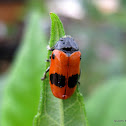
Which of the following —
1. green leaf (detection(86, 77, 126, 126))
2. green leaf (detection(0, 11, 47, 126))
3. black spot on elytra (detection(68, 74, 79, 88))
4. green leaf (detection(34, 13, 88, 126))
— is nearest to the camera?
green leaf (detection(34, 13, 88, 126))

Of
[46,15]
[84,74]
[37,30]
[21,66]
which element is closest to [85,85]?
[84,74]

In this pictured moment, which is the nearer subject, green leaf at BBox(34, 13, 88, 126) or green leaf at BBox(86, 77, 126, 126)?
green leaf at BBox(34, 13, 88, 126)

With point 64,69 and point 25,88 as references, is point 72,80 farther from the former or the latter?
point 25,88

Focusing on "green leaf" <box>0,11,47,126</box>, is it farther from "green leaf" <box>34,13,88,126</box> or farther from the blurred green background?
"green leaf" <box>34,13,88,126</box>

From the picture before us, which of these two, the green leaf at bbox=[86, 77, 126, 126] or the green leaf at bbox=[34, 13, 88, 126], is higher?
the green leaf at bbox=[34, 13, 88, 126]

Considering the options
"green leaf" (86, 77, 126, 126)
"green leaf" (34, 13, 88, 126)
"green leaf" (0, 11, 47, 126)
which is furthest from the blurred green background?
"green leaf" (34, 13, 88, 126)
